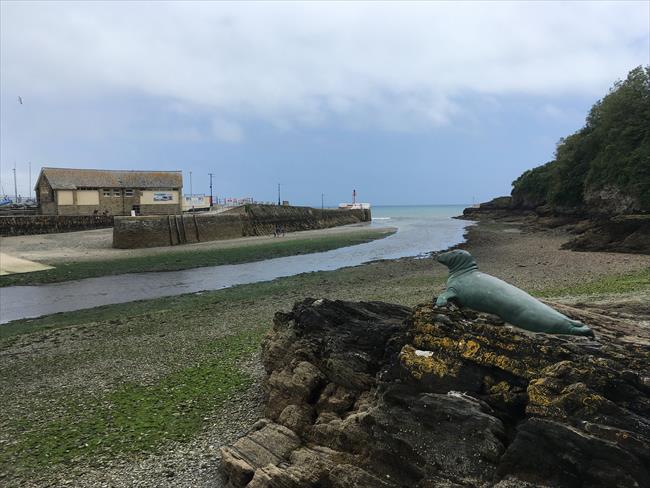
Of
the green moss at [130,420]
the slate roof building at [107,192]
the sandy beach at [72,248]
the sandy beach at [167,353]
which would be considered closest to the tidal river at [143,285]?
the sandy beach at [167,353]

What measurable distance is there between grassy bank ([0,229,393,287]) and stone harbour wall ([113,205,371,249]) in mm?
7246

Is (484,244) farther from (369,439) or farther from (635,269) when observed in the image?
(369,439)

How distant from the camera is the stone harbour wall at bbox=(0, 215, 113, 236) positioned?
56938mm

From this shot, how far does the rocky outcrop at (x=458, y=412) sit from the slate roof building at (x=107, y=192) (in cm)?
6765

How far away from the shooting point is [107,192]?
6775 cm

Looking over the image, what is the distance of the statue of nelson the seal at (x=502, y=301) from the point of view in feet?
19.9

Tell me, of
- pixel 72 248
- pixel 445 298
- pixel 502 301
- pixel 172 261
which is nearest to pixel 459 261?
pixel 445 298

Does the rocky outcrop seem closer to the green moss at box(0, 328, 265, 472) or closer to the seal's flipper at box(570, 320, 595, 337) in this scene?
the seal's flipper at box(570, 320, 595, 337)

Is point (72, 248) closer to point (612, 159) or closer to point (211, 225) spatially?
point (211, 225)

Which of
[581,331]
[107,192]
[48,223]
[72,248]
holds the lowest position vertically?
[72,248]

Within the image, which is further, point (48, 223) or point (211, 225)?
point (48, 223)

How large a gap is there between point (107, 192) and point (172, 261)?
36.0 m

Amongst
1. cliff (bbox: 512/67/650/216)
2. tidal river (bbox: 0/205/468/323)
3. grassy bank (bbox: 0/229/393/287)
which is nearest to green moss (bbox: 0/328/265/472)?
tidal river (bbox: 0/205/468/323)

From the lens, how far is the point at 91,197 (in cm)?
6694
